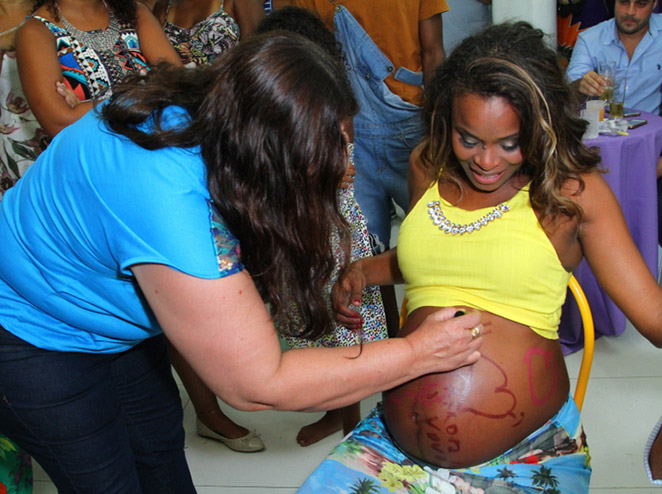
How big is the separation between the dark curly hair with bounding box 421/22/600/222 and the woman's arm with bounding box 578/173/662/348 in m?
0.04

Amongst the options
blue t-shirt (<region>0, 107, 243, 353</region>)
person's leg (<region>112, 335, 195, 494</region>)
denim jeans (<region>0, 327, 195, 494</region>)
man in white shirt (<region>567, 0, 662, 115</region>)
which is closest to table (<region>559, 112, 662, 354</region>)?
man in white shirt (<region>567, 0, 662, 115</region>)

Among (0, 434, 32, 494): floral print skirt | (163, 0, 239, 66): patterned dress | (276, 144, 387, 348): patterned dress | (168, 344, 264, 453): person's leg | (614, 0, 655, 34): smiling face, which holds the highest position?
(163, 0, 239, 66): patterned dress

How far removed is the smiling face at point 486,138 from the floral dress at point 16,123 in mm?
1531

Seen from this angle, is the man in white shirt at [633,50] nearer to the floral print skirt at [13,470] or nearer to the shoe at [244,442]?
the shoe at [244,442]

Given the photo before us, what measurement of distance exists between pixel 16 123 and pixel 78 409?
142cm

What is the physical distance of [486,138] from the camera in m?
1.38

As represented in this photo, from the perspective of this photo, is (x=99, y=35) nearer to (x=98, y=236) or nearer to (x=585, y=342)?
(x=98, y=236)

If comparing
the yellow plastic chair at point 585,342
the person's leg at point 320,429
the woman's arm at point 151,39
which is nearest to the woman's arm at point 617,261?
the yellow plastic chair at point 585,342

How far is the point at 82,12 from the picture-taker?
2.01m

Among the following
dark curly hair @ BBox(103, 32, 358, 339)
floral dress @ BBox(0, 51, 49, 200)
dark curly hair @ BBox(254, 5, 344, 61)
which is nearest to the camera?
dark curly hair @ BBox(103, 32, 358, 339)

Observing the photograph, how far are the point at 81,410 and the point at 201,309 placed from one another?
46cm

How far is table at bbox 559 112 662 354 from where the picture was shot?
8.30 ft

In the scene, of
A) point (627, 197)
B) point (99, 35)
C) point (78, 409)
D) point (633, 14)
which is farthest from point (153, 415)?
point (633, 14)

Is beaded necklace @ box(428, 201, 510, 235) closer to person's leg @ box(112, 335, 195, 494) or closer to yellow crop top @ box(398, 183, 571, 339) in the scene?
yellow crop top @ box(398, 183, 571, 339)
